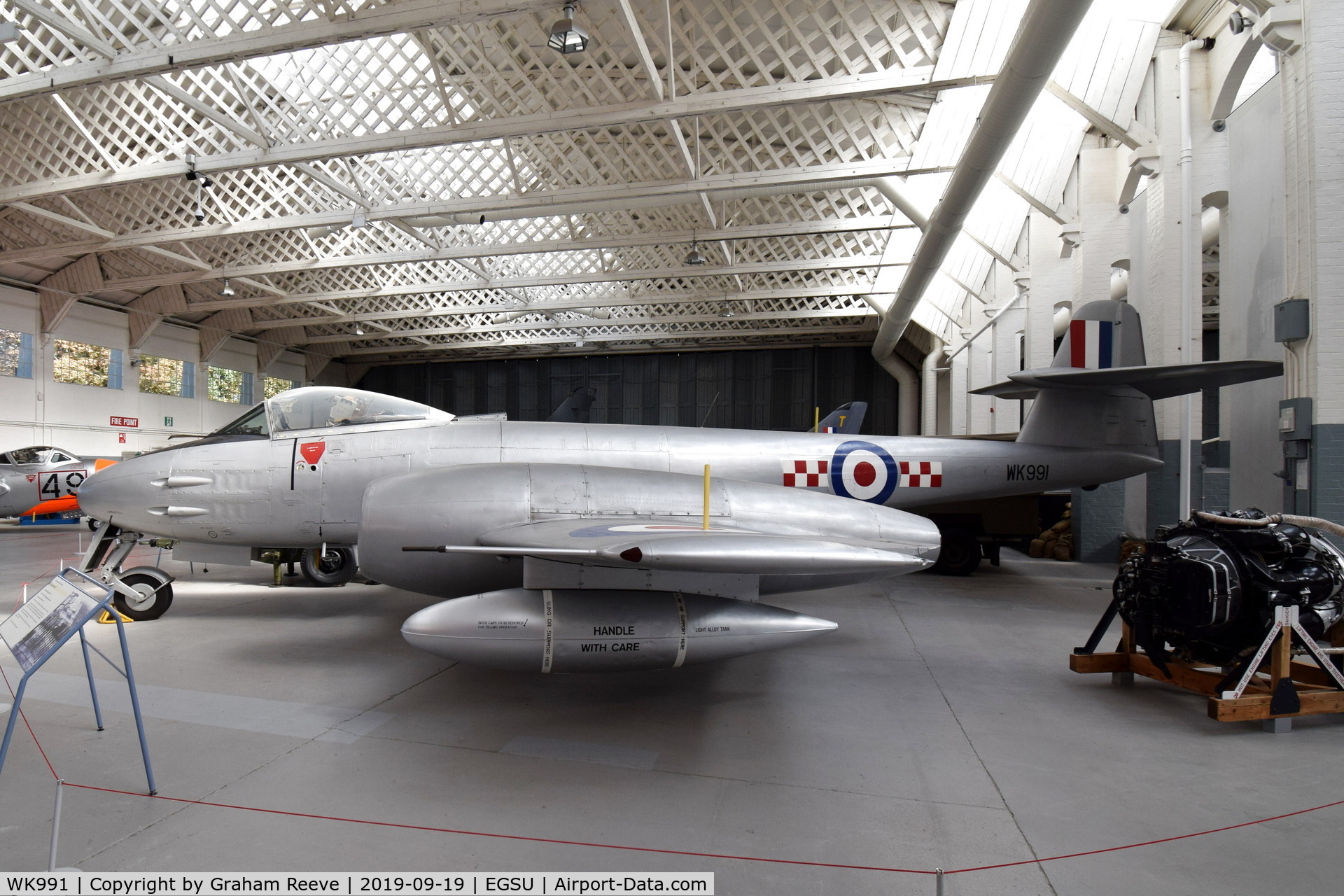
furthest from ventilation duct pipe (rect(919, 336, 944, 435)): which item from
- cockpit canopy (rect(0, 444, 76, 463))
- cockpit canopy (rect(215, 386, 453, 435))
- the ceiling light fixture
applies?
cockpit canopy (rect(0, 444, 76, 463))

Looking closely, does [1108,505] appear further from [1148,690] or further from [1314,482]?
[1148,690]

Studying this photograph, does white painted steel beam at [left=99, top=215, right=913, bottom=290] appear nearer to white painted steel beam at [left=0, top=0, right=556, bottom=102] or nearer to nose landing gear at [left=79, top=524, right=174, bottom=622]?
white painted steel beam at [left=0, top=0, right=556, bottom=102]

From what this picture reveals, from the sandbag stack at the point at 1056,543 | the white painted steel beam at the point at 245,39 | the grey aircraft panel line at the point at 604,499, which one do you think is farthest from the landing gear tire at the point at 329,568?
the sandbag stack at the point at 1056,543

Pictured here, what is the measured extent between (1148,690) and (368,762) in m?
5.70

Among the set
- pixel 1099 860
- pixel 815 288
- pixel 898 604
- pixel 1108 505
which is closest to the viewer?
pixel 1099 860

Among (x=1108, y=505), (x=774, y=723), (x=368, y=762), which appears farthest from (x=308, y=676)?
(x=1108, y=505)

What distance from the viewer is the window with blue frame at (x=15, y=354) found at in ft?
67.9

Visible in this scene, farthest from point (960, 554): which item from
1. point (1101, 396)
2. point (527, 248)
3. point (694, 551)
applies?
point (527, 248)

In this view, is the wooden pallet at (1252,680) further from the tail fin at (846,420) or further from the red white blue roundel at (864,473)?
the tail fin at (846,420)

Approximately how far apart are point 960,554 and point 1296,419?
5221mm

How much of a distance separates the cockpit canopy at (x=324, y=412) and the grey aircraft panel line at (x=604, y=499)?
0.02 m

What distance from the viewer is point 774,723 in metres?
4.53

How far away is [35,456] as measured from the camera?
52.5 feet

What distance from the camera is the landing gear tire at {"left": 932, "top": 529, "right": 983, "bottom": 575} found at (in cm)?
1141
